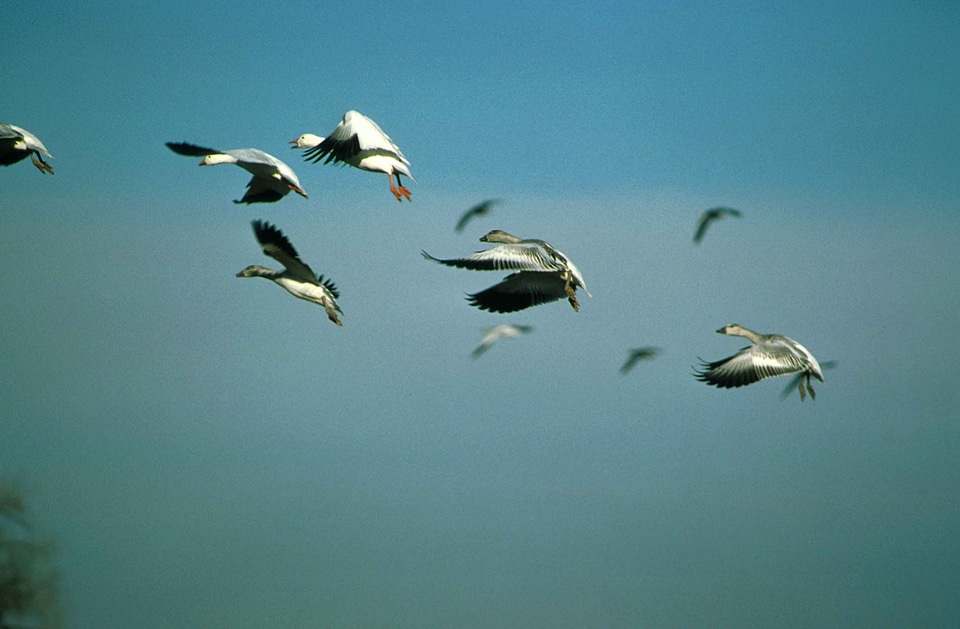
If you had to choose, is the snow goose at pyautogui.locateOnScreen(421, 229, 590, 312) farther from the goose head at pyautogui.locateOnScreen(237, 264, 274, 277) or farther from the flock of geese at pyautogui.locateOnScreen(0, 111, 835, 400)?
the goose head at pyautogui.locateOnScreen(237, 264, 274, 277)

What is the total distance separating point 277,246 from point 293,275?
480 mm

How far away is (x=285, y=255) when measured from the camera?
12.0m

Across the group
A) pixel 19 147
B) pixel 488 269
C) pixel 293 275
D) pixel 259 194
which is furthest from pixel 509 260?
pixel 19 147

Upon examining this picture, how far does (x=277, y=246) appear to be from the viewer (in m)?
12.0

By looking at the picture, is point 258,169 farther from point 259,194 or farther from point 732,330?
point 732,330

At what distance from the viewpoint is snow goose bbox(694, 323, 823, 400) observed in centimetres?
1211

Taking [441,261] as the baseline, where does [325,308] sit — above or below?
below

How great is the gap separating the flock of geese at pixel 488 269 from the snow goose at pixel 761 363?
13 millimetres

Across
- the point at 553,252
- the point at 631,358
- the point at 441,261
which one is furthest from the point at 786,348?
the point at 441,261

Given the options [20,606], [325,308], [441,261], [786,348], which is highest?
[786,348]

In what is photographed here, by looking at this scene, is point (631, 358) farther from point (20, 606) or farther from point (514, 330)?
point (20, 606)

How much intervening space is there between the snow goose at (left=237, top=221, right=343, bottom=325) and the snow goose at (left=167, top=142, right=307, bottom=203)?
2.56 ft

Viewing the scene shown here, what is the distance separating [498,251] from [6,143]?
7884mm

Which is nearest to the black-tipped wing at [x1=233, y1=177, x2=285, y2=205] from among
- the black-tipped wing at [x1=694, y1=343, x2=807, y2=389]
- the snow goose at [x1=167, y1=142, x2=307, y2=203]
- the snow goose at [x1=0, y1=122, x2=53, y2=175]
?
the snow goose at [x1=167, y1=142, x2=307, y2=203]
